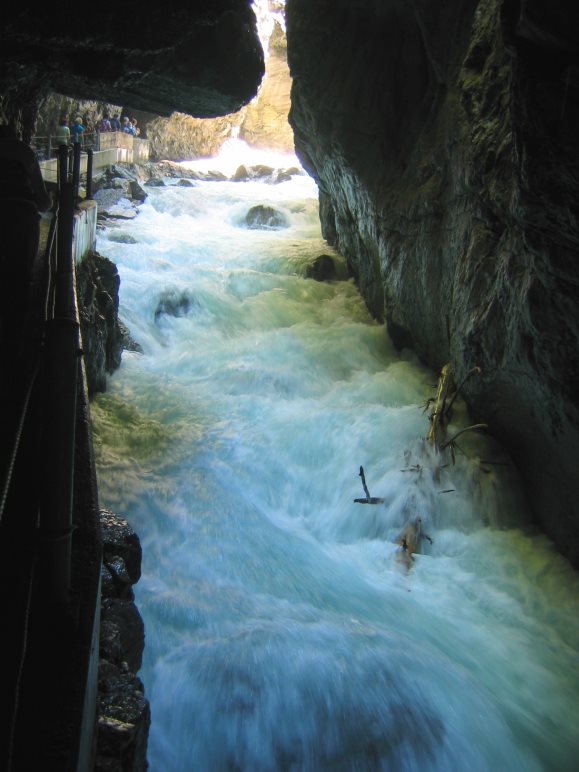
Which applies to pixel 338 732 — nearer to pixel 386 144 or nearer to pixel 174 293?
pixel 386 144

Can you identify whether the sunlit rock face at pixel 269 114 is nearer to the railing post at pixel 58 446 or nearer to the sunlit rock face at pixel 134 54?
the sunlit rock face at pixel 134 54

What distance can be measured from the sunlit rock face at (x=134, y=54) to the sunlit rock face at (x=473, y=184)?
2.33 metres

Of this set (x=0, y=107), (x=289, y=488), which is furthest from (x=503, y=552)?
(x=0, y=107)

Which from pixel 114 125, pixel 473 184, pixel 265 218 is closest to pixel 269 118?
pixel 114 125

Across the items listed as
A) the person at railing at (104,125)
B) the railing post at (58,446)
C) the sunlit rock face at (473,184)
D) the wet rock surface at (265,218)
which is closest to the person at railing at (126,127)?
the person at railing at (104,125)

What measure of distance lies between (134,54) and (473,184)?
4315 millimetres

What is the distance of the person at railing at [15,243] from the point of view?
9.50 feet

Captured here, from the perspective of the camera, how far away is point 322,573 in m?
4.93

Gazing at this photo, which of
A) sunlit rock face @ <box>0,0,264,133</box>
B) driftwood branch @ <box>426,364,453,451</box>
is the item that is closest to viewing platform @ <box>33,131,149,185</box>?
sunlit rock face @ <box>0,0,264,133</box>

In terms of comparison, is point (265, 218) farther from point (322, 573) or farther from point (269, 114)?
point (269, 114)

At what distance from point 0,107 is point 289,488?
596 centimetres

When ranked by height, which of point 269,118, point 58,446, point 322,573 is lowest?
point 322,573

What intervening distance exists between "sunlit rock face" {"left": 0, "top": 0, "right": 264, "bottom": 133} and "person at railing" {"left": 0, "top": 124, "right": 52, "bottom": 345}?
312 cm

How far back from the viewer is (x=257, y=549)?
5145 millimetres
